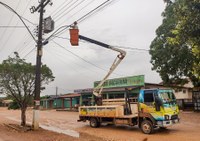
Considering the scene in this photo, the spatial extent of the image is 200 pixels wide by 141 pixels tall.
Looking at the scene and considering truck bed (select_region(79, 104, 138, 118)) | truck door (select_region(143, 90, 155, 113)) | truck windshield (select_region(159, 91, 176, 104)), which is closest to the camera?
truck windshield (select_region(159, 91, 176, 104))

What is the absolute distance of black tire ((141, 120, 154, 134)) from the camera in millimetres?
17672

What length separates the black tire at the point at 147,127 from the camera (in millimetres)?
17672

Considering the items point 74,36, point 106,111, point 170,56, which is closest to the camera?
point 74,36

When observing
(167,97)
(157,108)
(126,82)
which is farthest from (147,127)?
(126,82)

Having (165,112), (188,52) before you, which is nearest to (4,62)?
(165,112)

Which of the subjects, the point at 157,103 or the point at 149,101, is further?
the point at 149,101

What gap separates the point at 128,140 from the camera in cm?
1574

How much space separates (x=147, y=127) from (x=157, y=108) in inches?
55.0

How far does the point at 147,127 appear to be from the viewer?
17812 mm

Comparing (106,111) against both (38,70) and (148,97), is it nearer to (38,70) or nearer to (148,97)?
(148,97)

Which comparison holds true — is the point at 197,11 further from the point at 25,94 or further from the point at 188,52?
the point at 188,52

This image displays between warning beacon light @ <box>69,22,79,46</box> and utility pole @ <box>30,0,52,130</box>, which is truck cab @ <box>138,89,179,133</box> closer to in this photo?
warning beacon light @ <box>69,22,79,46</box>

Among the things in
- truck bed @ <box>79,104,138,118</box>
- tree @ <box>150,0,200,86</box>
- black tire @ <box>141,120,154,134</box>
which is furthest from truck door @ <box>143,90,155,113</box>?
tree @ <box>150,0,200,86</box>

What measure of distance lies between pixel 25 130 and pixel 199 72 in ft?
53.7
